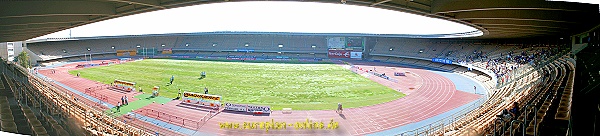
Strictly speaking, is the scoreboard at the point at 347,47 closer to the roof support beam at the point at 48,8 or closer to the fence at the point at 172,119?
the fence at the point at 172,119

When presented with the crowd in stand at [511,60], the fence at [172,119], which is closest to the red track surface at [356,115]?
the fence at [172,119]

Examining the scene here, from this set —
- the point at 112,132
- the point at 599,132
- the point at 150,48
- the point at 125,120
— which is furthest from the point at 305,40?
the point at 599,132

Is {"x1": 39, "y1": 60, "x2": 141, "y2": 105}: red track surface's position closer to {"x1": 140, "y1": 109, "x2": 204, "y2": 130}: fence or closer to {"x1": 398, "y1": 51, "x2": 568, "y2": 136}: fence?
{"x1": 140, "y1": 109, "x2": 204, "y2": 130}: fence

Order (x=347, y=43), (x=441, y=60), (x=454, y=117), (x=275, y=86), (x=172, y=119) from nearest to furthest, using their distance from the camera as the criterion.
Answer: (x=172, y=119) → (x=454, y=117) → (x=275, y=86) → (x=441, y=60) → (x=347, y=43)

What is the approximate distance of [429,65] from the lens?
39.3m

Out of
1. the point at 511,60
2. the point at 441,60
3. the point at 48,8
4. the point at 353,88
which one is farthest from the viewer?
the point at 441,60

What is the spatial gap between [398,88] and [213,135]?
14.5 meters

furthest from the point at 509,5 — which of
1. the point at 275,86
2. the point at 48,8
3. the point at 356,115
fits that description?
the point at 275,86

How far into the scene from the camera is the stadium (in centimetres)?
784

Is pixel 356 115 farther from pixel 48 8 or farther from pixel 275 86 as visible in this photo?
pixel 48 8

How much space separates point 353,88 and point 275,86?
511 cm

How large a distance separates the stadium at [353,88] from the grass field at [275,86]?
102mm

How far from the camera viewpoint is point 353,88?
2250cm

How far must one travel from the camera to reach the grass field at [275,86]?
60.2 feet
